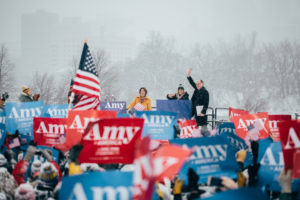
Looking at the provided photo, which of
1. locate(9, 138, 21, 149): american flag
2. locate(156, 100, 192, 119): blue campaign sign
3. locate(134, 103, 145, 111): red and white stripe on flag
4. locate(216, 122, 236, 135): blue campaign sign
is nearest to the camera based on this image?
locate(9, 138, 21, 149): american flag

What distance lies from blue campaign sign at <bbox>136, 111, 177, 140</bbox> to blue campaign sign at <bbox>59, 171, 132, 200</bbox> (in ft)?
13.6

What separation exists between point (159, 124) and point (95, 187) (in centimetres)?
436

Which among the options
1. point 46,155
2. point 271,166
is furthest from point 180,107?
point 271,166

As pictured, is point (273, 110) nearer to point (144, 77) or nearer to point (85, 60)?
point (144, 77)

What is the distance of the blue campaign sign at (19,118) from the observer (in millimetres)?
7871

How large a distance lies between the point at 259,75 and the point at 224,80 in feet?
18.5

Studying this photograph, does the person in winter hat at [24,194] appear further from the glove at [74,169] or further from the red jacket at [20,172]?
the red jacket at [20,172]

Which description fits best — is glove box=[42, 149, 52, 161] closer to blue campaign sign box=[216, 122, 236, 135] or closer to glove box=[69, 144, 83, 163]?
glove box=[69, 144, 83, 163]

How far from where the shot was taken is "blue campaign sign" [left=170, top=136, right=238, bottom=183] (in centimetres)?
470

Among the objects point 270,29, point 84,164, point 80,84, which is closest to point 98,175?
point 84,164

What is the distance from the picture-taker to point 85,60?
24.2ft

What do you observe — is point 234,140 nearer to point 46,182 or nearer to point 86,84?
point 86,84

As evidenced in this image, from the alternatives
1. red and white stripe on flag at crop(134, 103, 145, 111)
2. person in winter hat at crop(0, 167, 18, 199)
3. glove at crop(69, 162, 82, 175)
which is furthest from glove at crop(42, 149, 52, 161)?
red and white stripe on flag at crop(134, 103, 145, 111)

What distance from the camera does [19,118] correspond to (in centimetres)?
802
